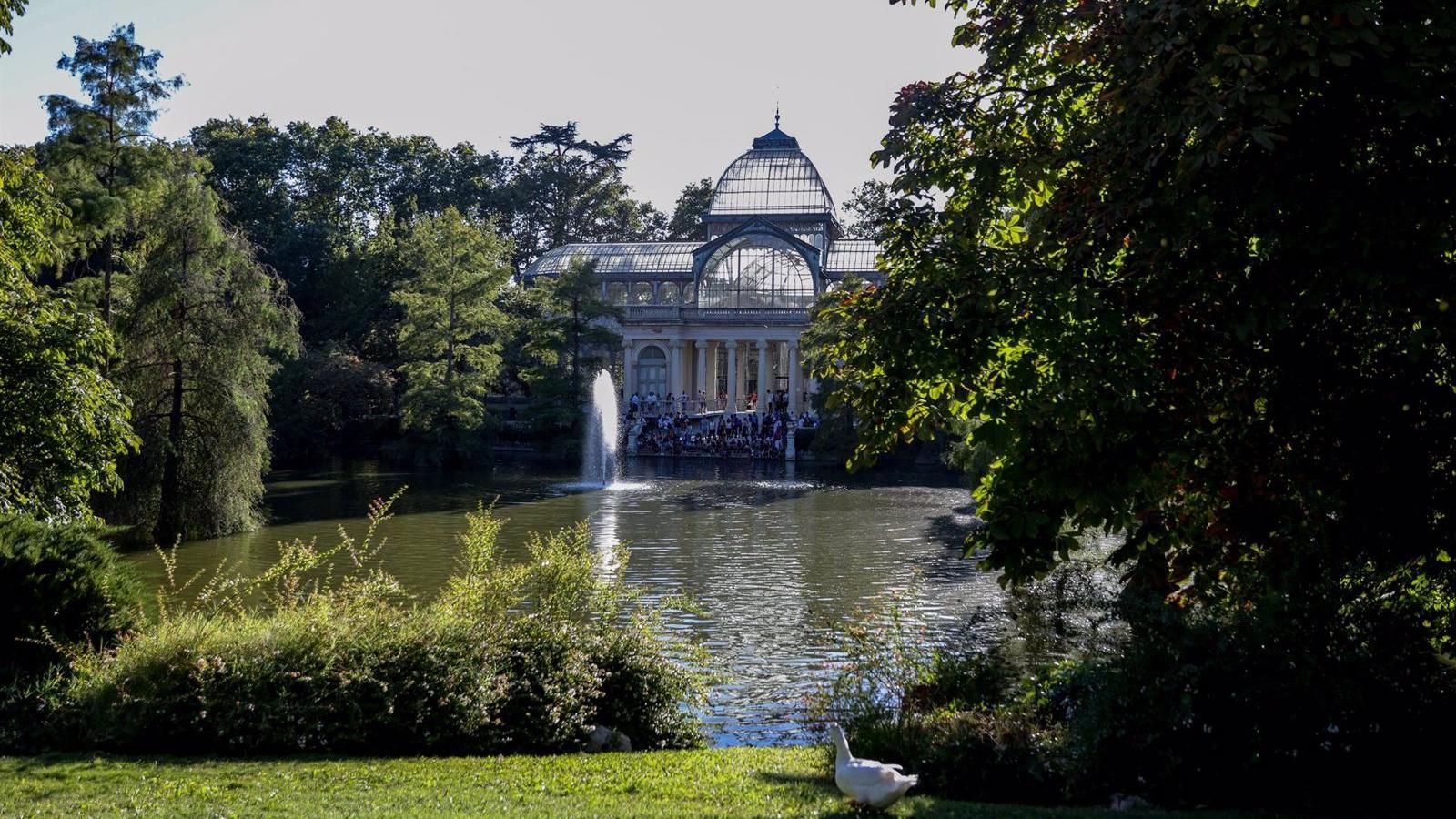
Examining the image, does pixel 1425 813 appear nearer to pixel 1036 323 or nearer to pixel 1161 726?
pixel 1161 726

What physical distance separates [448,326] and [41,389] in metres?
31.4

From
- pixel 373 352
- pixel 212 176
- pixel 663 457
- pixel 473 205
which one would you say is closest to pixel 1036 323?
pixel 663 457

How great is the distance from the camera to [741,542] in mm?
24094

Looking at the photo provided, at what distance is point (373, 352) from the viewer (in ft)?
174

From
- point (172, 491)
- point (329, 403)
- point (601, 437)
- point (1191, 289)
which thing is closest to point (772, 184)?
point (601, 437)

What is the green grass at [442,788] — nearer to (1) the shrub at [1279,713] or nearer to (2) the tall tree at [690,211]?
(1) the shrub at [1279,713]

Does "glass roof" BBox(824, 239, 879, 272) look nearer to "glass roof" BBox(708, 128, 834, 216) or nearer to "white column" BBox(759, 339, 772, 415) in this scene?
"glass roof" BBox(708, 128, 834, 216)

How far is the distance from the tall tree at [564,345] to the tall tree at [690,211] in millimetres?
34034

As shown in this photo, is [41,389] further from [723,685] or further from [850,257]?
[850,257]

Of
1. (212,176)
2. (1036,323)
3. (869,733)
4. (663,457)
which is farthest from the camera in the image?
(212,176)

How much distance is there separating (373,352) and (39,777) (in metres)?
46.8

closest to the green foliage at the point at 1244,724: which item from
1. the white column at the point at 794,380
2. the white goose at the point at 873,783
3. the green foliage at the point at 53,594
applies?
the white goose at the point at 873,783

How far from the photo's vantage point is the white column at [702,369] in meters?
62.1

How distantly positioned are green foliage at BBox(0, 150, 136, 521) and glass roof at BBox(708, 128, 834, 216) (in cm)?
5119
